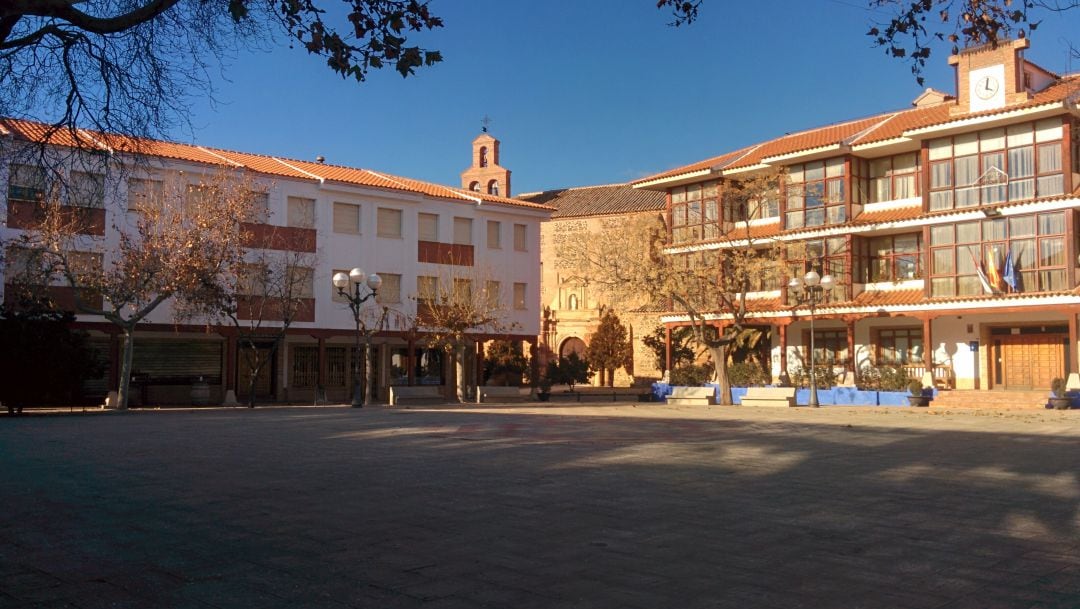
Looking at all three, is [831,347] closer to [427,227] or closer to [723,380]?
[723,380]

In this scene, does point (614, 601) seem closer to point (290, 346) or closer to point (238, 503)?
point (238, 503)

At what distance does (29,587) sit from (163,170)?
88.6 ft

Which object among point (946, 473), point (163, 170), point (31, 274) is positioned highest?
point (163, 170)

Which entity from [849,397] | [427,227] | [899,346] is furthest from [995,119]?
[427,227]

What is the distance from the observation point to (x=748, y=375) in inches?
1474

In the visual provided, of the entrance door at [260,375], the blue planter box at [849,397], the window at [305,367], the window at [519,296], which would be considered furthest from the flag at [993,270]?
the entrance door at [260,375]

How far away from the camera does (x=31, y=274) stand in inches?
1014

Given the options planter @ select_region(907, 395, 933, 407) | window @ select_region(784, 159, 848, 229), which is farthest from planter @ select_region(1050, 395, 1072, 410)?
window @ select_region(784, 159, 848, 229)

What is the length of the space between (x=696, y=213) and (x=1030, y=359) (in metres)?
14.9

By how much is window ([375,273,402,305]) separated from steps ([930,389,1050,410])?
2062 cm

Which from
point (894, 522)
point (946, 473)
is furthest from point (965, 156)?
point (894, 522)

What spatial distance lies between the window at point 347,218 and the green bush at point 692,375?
14678mm

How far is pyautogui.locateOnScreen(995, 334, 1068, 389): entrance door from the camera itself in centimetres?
3198

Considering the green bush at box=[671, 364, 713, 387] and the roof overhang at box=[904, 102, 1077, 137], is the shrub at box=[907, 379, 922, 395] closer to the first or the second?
the roof overhang at box=[904, 102, 1077, 137]
